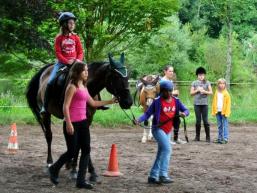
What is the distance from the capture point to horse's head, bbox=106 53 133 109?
26.9 feet

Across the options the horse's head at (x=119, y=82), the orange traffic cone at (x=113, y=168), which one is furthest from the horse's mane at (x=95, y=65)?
the orange traffic cone at (x=113, y=168)

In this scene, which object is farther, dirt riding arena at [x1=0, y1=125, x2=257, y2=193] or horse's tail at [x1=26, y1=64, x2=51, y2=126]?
horse's tail at [x1=26, y1=64, x2=51, y2=126]

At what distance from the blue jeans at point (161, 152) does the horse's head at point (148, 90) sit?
5.68 m

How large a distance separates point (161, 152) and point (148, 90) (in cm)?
584

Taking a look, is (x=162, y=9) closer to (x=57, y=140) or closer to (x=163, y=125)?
(x=57, y=140)

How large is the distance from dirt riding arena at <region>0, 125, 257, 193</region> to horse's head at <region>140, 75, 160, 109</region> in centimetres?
109

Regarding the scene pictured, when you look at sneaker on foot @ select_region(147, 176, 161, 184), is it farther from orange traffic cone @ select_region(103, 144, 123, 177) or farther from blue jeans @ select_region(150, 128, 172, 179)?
orange traffic cone @ select_region(103, 144, 123, 177)

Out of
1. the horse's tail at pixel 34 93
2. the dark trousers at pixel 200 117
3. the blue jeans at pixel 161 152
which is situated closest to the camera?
the blue jeans at pixel 161 152

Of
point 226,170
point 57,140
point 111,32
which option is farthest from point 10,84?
point 226,170

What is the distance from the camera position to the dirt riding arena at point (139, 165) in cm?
806

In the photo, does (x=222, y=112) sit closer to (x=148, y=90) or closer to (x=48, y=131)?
(x=148, y=90)

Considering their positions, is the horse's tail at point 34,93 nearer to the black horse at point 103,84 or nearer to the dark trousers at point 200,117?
the black horse at point 103,84

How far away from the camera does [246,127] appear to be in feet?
64.1

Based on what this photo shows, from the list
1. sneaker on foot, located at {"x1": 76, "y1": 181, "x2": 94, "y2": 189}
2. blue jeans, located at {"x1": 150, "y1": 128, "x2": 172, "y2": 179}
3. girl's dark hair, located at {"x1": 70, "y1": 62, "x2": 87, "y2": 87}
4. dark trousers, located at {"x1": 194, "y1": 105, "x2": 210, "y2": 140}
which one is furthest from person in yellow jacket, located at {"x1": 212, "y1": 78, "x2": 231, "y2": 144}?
girl's dark hair, located at {"x1": 70, "y1": 62, "x2": 87, "y2": 87}
